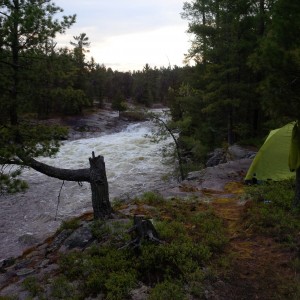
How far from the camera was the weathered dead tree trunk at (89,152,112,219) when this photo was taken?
7754 millimetres

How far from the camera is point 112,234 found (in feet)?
22.7

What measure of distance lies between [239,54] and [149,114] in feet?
21.9

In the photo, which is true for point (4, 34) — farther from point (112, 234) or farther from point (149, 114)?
point (149, 114)

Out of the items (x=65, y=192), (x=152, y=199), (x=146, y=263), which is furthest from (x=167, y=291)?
(x=65, y=192)

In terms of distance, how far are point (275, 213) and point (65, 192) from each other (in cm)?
1088

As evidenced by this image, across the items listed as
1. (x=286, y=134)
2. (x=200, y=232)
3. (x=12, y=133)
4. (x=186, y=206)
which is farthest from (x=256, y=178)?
(x=12, y=133)

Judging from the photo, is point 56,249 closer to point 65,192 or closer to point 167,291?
point 167,291

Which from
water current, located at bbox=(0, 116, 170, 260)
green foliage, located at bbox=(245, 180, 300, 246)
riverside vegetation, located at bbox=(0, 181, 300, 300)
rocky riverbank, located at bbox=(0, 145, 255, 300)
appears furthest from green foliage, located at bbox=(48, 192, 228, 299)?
water current, located at bbox=(0, 116, 170, 260)

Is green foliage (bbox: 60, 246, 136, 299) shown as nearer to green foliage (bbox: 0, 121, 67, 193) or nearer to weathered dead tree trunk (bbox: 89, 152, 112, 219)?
weathered dead tree trunk (bbox: 89, 152, 112, 219)

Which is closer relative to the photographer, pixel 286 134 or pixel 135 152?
Answer: pixel 286 134

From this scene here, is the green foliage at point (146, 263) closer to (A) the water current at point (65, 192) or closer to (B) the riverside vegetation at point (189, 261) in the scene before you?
(B) the riverside vegetation at point (189, 261)

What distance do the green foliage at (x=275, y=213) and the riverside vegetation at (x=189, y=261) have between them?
21 millimetres

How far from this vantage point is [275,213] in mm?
8039

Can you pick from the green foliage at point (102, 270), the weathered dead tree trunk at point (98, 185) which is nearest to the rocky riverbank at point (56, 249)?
the green foliage at point (102, 270)
